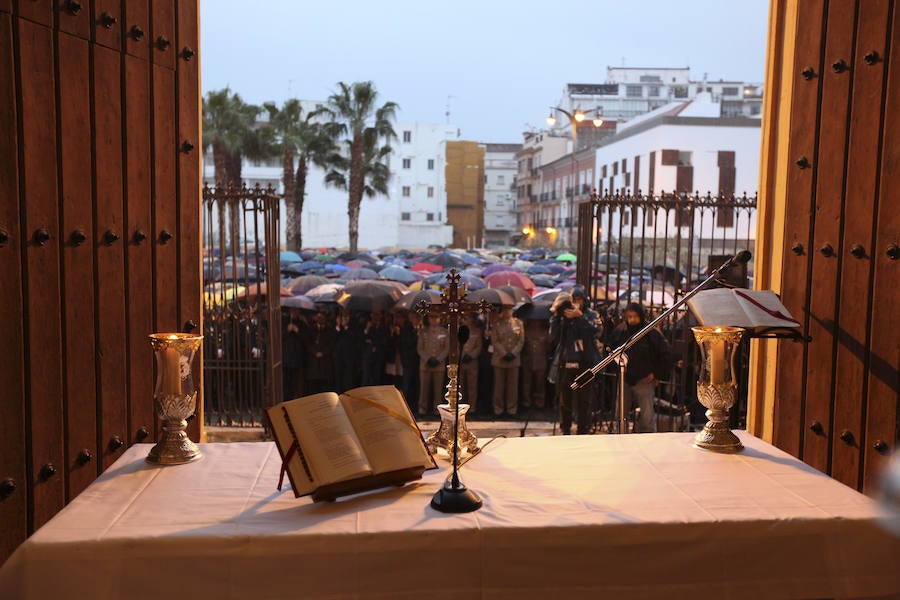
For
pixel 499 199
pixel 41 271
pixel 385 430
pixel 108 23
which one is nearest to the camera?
pixel 385 430

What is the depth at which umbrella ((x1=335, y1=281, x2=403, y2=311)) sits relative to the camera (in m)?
11.4

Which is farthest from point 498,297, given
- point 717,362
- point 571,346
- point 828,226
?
point 717,362

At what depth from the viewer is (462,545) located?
2.63 metres

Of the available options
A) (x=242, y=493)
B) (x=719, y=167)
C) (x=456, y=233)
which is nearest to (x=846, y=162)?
(x=242, y=493)

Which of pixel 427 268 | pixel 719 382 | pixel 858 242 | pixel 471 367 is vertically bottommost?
pixel 471 367

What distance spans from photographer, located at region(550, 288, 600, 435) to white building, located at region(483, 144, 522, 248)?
7531 centimetres

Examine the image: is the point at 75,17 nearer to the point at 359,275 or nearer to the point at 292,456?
the point at 292,456

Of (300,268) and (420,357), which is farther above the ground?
(300,268)

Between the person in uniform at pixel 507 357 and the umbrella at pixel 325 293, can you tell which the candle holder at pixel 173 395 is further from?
the umbrella at pixel 325 293

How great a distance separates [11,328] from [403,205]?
54574 mm

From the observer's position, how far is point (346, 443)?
2971 mm

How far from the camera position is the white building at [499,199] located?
84125mm

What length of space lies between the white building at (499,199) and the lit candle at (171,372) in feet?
265

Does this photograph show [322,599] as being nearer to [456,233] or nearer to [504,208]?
[456,233]
